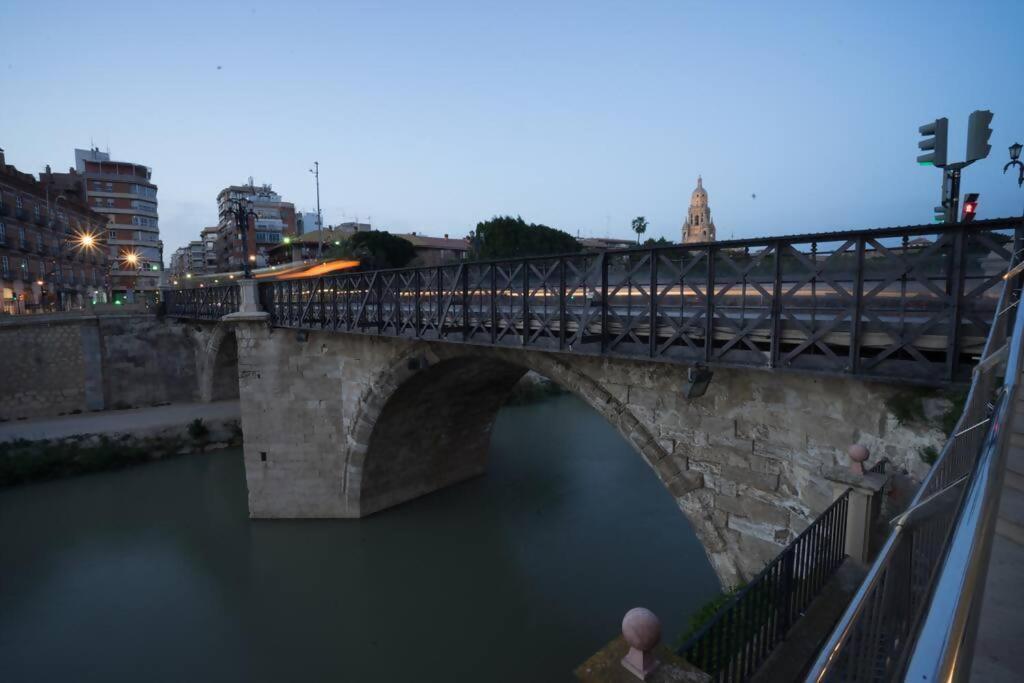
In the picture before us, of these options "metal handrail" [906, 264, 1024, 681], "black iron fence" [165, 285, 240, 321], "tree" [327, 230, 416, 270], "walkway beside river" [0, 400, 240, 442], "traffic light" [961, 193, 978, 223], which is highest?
"tree" [327, 230, 416, 270]

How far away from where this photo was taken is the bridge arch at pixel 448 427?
22.5 feet

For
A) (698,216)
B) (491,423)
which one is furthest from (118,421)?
(698,216)

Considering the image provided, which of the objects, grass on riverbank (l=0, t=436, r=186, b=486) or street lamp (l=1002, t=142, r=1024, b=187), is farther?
grass on riverbank (l=0, t=436, r=186, b=486)

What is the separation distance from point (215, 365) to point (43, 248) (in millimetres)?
17887

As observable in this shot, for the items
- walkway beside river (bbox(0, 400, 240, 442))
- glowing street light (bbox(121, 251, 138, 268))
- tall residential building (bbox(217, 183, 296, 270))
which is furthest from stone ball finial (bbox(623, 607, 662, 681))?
tall residential building (bbox(217, 183, 296, 270))

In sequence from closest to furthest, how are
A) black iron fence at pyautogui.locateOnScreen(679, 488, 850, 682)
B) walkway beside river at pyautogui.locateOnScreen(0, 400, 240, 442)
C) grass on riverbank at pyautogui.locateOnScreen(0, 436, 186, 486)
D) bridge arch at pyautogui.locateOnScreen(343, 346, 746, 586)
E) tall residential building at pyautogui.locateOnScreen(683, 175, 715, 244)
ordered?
black iron fence at pyautogui.locateOnScreen(679, 488, 850, 682)
bridge arch at pyautogui.locateOnScreen(343, 346, 746, 586)
grass on riverbank at pyautogui.locateOnScreen(0, 436, 186, 486)
walkway beside river at pyautogui.locateOnScreen(0, 400, 240, 442)
tall residential building at pyautogui.locateOnScreen(683, 175, 715, 244)

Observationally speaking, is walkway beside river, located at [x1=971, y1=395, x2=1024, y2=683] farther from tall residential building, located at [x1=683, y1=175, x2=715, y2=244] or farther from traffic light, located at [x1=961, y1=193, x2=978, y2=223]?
tall residential building, located at [x1=683, y1=175, x2=715, y2=244]

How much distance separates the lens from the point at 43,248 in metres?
32.6

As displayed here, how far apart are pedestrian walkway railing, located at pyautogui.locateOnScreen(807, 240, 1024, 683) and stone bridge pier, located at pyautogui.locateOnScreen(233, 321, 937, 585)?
2255mm

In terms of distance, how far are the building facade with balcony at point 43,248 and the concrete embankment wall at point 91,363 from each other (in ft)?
27.7

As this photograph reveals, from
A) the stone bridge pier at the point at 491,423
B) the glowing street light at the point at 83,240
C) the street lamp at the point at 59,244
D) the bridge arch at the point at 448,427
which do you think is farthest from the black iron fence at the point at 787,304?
the glowing street light at the point at 83,240

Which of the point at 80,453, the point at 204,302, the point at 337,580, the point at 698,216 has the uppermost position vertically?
the point at 698,216

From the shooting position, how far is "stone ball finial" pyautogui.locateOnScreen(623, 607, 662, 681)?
123 inches

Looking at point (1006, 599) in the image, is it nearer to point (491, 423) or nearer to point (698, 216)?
A: point (491, 423)
